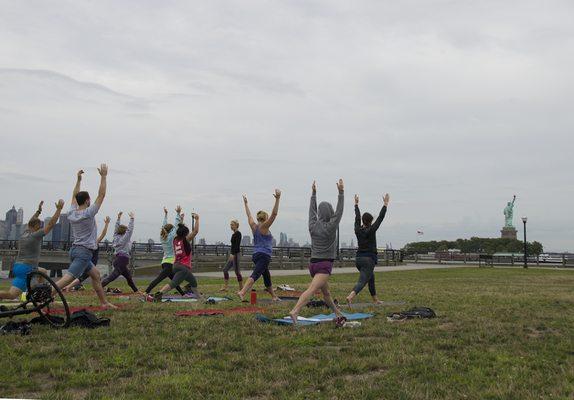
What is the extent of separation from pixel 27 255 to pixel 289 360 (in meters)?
4.60

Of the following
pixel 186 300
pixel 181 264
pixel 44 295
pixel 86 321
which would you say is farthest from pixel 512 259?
pixel 44 295

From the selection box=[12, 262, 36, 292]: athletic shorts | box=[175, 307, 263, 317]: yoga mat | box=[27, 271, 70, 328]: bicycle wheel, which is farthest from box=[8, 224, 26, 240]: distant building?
box=[175, 307, 263, 317]: yoga mat

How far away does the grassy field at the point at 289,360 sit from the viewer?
4652 mm

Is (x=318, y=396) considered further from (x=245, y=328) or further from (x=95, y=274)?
(x=95, y=274)

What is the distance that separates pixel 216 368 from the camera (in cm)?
541

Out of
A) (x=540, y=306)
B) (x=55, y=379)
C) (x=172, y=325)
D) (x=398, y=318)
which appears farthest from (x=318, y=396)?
(x=540, y=306)

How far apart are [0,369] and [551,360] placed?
19.0ft

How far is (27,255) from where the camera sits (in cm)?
796

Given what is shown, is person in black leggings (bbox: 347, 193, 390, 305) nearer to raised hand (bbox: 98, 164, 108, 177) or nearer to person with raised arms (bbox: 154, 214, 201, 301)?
person with raised arms (bbox: 154, 214, 201, 301)

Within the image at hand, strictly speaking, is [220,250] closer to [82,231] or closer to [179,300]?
[179,300]

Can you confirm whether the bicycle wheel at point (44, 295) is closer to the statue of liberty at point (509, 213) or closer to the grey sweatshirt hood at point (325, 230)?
the grey sweatshirt hood at point (325, 230)

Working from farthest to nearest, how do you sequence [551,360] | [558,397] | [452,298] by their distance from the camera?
1. [452,298]
2. [551,360]
3. [558,397]

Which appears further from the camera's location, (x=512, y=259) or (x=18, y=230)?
(x=18, y=230)

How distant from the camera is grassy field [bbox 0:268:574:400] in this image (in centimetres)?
465
